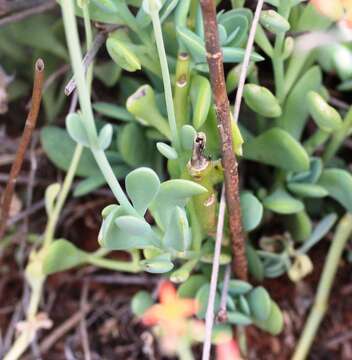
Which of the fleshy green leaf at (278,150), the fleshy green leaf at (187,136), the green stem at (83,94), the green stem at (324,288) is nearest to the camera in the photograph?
the green stem at (83,94)

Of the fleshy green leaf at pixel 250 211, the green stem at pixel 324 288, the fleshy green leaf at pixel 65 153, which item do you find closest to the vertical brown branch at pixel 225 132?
the fleshy green leaf at pixel 250 211

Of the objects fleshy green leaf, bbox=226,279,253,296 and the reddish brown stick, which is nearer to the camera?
the reddish brown stick

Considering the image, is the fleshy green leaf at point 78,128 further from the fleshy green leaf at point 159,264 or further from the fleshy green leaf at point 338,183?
the fleshy green leaf at point 338,183

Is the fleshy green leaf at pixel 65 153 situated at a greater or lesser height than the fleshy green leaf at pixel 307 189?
greater

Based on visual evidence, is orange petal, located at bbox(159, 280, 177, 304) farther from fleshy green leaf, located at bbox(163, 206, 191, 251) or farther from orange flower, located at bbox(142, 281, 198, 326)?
fleshy green leaf, located at bbox(163, 206, 191, 251)

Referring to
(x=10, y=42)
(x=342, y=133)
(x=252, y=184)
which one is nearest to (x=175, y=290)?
(x=252, y=184)

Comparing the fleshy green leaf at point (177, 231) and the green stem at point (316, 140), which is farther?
the green stem at point (316, 140)

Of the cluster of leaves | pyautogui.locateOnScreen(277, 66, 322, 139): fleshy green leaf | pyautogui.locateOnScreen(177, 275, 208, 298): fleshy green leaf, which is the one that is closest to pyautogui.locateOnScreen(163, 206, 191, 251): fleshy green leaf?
the cluster of leaves

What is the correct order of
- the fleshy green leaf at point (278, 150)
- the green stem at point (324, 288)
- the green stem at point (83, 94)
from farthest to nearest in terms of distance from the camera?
the green stem at point (324, 288), the fleshy green leaf at point (278, 150), the green stem at point (83, 94)
